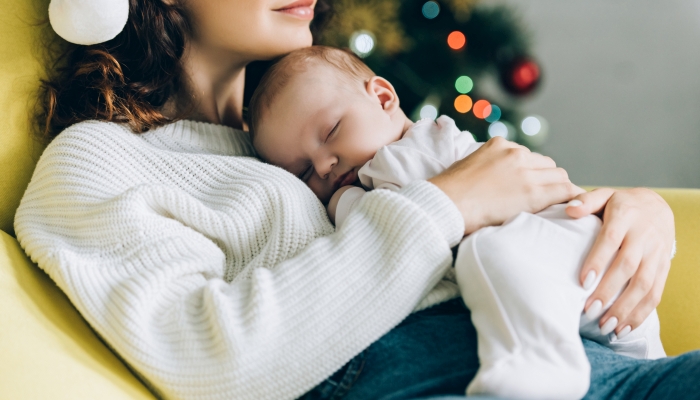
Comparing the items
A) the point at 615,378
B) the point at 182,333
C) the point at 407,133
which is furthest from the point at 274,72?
the point at 615,378

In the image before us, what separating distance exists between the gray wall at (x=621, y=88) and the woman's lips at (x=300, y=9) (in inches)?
61.8

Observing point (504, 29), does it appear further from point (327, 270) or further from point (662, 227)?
point (327, 270)

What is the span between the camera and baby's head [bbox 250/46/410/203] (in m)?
1.01

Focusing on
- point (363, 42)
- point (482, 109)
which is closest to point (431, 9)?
point (363, 42)

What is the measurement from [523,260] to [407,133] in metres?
0.40

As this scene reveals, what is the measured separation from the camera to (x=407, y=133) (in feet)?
3.34

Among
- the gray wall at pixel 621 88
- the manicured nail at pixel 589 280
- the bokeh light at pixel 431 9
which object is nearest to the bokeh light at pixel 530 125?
the gray wall at pixel 621 88

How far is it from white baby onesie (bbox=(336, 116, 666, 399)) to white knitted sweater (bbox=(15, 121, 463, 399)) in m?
0.08

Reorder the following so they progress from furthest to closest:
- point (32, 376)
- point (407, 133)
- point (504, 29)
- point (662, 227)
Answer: point (504, 29) → point (407, 133) → point (662, 227) → point (32, 376)

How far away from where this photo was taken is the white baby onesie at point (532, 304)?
2.05 feet

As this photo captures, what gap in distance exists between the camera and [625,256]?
79cm

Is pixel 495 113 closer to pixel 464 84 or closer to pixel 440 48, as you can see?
pixel 464 84

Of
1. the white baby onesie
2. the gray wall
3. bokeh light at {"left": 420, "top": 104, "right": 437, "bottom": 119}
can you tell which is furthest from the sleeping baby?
the gray wall

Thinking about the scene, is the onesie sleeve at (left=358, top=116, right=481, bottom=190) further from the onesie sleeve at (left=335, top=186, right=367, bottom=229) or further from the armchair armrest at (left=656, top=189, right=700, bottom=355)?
the armchair armrest at (left=656, top=189, right=700, bottom=355)
